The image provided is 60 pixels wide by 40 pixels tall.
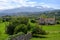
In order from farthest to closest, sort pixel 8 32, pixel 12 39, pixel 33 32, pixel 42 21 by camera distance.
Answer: pixel 42 21 < pixel 33 32 < pixel 8 32 < pixel 12 39

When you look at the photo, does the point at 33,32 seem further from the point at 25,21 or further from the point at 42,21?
the point at 42,21

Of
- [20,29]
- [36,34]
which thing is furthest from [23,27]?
[36,34]

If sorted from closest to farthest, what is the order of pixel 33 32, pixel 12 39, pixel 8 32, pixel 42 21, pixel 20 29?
pixel 12 39, pixel 20 29, pixel 8 32, pixel 33 32, pixel 42 21

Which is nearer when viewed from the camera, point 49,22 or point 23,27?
point 23,27

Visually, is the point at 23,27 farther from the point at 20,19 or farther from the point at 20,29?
the point at 20,19

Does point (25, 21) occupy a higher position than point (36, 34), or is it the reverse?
point (25, 21)

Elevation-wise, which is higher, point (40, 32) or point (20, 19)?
point (20, 19)

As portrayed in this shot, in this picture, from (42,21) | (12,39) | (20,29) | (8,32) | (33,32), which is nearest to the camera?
(12,39)

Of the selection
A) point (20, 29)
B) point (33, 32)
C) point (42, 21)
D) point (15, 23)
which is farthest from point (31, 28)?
point (42, 21)

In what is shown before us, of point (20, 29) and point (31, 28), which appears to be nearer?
point (20, 29)
